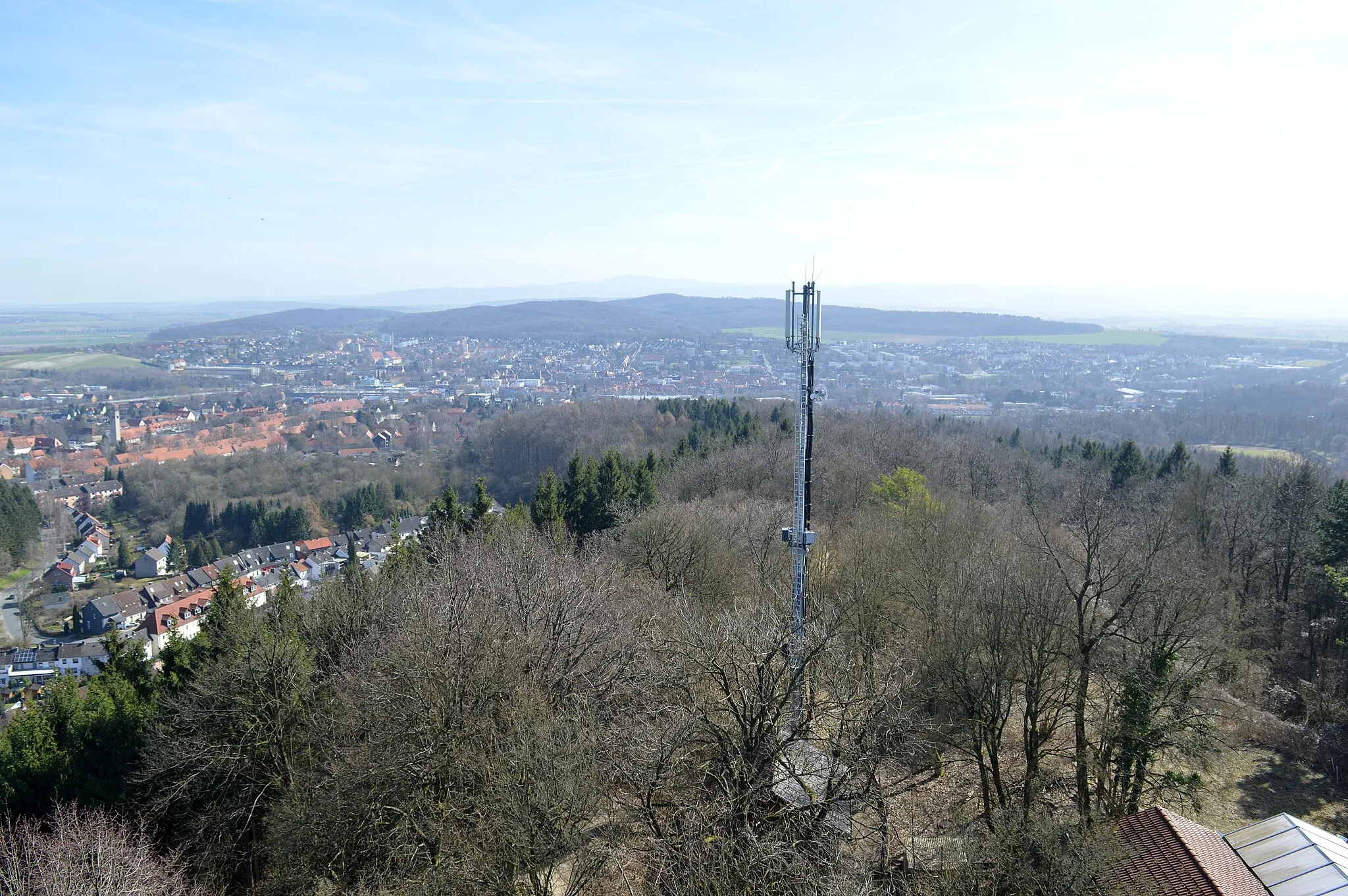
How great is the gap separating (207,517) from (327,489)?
26.6 feet

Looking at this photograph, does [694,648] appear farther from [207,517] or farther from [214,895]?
[207,517]

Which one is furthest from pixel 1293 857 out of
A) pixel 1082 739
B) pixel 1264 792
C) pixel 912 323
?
pixel 912 323

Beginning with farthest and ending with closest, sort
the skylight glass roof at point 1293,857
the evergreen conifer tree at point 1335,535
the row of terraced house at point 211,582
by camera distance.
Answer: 1. the row of terraced house at point 211,582
2. the evergreen conifer tree at point 1335,535
3. the skylight glass roof at point 1293,857

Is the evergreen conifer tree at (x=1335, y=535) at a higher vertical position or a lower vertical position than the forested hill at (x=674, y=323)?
lower

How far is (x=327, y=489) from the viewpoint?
60.2 m

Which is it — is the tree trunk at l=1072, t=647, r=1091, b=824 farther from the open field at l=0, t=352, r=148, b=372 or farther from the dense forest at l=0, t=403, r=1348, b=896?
the open field at l=0, t=352, r=148, b=372

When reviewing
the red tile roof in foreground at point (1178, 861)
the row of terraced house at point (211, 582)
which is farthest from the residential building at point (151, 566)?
the red tile roof in foreground at point (1178, 861)

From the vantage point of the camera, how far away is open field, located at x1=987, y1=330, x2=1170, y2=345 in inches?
4798

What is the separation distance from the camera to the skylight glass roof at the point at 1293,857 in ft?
31.1

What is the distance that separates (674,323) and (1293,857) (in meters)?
156

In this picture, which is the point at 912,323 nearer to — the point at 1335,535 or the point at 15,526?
the point at 1335,535

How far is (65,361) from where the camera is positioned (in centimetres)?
14838

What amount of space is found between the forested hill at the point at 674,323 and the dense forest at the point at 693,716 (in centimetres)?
10037

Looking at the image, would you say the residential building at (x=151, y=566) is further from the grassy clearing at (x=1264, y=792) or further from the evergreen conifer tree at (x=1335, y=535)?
the evergreen conifer tree at (x=1335, y=535)
